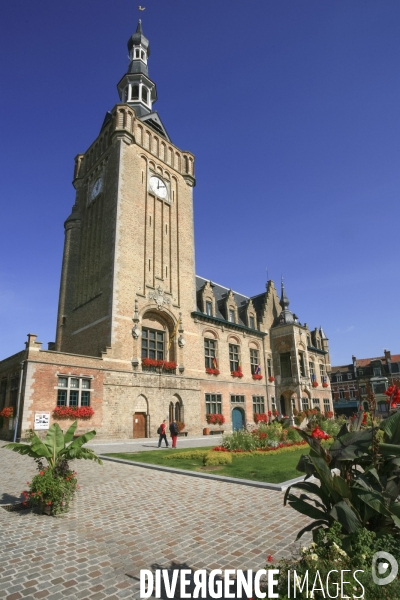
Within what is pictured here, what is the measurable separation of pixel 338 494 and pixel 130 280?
2490 cm

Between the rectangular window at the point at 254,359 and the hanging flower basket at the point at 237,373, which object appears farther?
the rectangular window at the point at 254,359

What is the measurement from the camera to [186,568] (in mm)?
4949

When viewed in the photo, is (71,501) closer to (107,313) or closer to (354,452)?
(354,452)

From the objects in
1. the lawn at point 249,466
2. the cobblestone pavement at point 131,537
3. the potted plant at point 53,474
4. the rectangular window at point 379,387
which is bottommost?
the cobblestone pavement at point 131,537

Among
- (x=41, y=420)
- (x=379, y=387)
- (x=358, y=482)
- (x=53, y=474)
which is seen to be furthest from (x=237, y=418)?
(x=379, y=387)

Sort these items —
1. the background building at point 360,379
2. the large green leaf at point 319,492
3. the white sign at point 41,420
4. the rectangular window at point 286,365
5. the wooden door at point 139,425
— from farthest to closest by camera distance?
the background building at point 360,379 → the rectangular window at point 286,365 → the wooden door at point 139,425 → the white sign at point 41,420 → the large green leaf at point 319,492

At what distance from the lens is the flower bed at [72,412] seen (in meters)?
21.5

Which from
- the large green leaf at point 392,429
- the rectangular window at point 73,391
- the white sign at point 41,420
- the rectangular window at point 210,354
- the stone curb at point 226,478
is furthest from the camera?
the rectangular window at point 210,354

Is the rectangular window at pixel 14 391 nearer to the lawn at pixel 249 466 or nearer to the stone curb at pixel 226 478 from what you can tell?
the lawn at pixel 249 466

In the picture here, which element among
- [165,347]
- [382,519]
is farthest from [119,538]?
[165,347]

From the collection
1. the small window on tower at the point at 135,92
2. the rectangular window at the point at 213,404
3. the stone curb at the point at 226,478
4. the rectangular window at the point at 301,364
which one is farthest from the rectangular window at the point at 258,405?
the small window on tower at the point at 135,92

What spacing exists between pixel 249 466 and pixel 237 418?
73.8 ft

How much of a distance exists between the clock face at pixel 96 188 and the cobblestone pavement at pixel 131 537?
94.5 feet

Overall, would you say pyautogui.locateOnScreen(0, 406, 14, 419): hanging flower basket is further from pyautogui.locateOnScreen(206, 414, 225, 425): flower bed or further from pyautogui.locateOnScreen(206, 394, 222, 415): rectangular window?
pyautogui.locateOnScreen(206, 394, 222, 415): rectangular window
